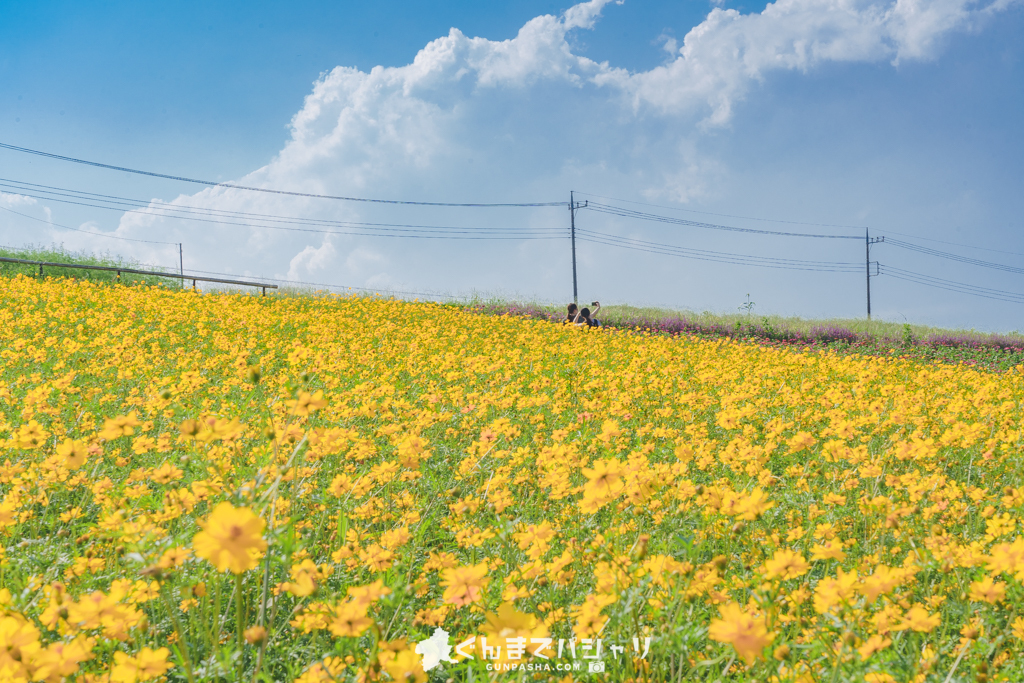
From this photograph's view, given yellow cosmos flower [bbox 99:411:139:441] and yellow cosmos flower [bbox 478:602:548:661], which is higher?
yellow cosmos flower [bbox 99:411:139:441]

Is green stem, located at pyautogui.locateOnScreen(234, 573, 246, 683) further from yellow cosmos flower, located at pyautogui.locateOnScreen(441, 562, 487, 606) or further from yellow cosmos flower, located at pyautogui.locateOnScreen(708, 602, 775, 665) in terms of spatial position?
yellow cosmos flower, located at pyautogui.locateOnScreen(708, 602, 775, 665)

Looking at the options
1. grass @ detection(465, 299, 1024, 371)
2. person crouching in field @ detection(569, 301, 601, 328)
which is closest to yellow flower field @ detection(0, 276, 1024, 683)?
person crouching in field @ detection(569, 301, 601, 328)

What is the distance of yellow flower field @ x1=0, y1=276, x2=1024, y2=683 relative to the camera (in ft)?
4.47

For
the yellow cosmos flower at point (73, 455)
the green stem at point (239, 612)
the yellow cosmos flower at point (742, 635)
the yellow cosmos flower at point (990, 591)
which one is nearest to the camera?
the yellow cosmos flower at point (742, 635)

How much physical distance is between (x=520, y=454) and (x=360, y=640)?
1489mm

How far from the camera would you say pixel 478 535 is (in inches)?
86.3

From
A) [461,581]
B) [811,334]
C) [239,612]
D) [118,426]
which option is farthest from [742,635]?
[811,334]

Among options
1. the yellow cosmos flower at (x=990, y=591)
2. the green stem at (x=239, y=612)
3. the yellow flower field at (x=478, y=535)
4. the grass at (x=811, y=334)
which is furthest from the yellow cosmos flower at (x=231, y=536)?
the grass at (x=811, y=334)

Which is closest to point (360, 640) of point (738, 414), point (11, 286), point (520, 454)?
point (520, 454)

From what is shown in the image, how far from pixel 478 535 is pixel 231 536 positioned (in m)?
1.30

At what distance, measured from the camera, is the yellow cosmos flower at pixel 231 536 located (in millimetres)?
979

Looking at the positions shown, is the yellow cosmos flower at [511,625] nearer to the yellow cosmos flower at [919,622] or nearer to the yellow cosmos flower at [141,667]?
the yellow cosmos flower at [141,667]

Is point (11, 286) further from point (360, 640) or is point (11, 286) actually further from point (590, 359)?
point (360, 640)

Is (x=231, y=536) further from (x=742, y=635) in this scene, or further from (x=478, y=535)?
(x=478, y=535)
